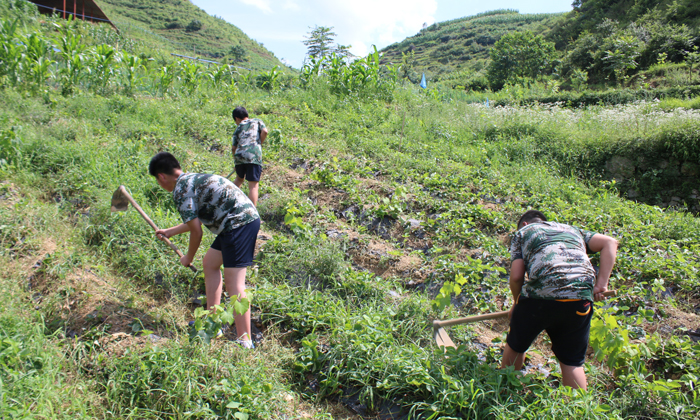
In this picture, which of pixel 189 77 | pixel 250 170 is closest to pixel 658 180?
pixel 250 170

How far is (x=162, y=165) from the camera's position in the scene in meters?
2.59

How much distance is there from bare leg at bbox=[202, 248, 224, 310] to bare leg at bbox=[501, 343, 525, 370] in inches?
84.3

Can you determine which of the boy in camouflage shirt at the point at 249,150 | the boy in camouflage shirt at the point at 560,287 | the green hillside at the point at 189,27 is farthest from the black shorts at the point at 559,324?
the green hillside at the point at 189,27

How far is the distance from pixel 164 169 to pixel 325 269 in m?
1.74

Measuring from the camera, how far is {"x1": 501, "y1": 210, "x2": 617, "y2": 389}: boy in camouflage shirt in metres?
2.10

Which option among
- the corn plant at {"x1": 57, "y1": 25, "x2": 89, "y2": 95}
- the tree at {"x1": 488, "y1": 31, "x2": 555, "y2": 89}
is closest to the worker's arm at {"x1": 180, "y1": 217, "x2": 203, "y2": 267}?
the corn plant at {"x1": 57, "y1": 25, "x2": 89, "y2": 95}

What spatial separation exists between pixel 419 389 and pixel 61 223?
3.98m

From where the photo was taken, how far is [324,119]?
8609 millimetres

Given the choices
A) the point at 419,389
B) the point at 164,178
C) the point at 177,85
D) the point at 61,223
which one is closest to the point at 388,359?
the point at 419,389

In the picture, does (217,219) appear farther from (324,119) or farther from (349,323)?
(324,119)

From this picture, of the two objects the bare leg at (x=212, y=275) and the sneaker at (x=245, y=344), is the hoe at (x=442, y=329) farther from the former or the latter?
the bare leg at (x=212, y=275)

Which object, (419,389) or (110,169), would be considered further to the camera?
(110,169)

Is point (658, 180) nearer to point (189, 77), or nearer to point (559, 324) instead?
point (559, 324)

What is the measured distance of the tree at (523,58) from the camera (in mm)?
29141
